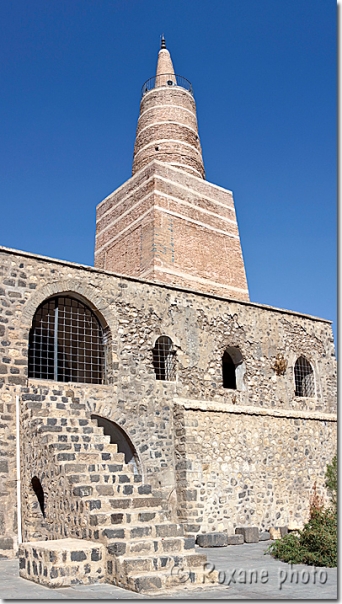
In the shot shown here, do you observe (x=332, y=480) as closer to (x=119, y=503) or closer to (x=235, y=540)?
(x=235, y=540)

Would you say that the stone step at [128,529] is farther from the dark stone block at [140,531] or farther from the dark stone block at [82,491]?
the dark stone block at [82,491]

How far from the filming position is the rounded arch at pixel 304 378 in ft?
52.9

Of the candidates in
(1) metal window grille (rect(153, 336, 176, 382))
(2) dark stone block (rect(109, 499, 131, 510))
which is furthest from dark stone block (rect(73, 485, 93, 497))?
(1) metal window grille (rect(153, 336, 176, 382))

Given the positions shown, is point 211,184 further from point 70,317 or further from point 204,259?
point 70,317

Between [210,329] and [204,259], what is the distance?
4.56 metres

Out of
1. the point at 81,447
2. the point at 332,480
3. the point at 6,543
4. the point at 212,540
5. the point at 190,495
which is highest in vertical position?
the point at 81,447

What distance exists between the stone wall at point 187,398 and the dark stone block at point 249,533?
1.50ft

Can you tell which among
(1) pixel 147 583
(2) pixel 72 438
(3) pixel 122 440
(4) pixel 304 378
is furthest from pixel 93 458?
(4) pixel 304 378

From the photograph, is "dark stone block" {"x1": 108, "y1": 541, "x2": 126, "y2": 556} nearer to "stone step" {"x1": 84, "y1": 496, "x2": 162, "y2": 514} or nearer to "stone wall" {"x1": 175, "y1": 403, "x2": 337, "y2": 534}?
"stone step" {"x1": 84, "y1": 496, "x2": 162, "y2": 514}

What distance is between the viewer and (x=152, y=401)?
492 inches

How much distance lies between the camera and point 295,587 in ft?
22.6

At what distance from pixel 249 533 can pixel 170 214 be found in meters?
9.54

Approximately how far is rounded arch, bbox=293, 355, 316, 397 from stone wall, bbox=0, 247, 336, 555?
0.82 meters

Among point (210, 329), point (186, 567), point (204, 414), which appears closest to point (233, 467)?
point (204, 414)
